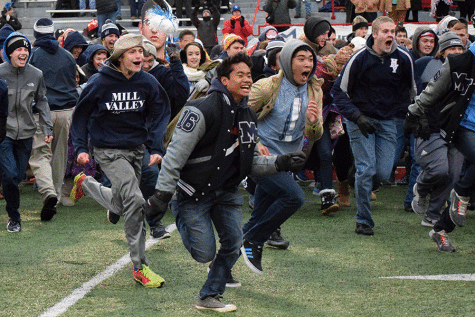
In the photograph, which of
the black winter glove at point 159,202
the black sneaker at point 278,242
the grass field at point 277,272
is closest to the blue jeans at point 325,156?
the grass field at point 277,272

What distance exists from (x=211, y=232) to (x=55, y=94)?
5.09 m

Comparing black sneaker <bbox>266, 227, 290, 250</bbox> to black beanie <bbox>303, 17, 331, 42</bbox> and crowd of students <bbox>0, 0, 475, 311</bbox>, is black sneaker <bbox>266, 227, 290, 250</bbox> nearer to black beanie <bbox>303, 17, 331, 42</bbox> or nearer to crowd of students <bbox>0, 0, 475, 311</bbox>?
crowd of students <bbox>0, 0, 475, 311</bbox>

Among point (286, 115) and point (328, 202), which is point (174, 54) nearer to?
point (286, 115)

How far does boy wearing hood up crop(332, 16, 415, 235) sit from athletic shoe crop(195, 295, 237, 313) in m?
3.05

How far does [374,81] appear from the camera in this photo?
26.2ft

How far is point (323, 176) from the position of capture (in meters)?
9.39

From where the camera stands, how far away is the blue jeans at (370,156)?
796cm

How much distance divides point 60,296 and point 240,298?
1.32 meters

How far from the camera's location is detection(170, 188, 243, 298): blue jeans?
5.33m

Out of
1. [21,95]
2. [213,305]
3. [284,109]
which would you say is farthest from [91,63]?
[213,305]

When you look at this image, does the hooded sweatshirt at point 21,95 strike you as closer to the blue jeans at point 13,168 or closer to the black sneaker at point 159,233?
the blue jeans at point 13,168

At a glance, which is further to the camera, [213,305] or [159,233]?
[159,233]

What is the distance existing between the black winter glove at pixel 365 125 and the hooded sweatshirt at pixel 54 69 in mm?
4020

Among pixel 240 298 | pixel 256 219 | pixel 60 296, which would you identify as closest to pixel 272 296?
pixel 240 298
